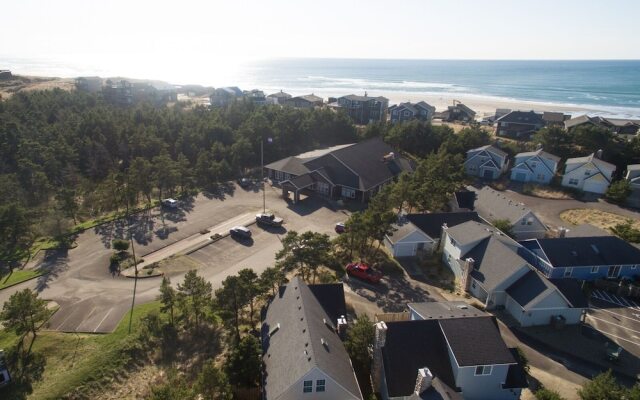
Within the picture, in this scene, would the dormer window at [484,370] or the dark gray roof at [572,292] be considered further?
the dark gray roof at [572,292]

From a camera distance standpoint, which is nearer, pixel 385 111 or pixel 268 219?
pixel 268 219

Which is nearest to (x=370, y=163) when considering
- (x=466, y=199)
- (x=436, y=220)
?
(x=466, y=199)

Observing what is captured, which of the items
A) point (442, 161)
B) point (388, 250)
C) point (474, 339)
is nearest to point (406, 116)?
point (442, 161)

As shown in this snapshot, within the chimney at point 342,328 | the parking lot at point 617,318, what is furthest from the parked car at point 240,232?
the parking lot at point 617,318

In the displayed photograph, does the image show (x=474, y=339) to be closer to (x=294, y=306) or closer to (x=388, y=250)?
(x=294, y=306)

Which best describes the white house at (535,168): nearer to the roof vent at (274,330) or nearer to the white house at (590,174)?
the white house at (590,174)

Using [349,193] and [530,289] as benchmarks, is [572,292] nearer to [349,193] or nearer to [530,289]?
[530,289]
